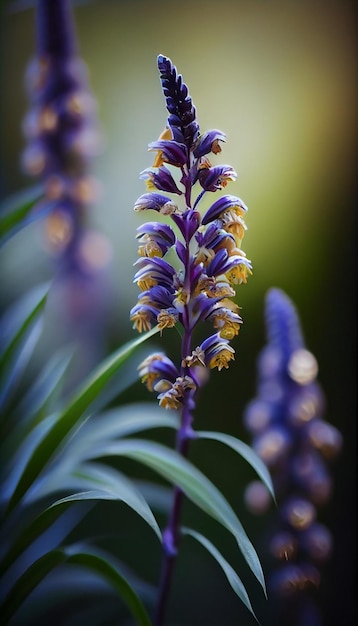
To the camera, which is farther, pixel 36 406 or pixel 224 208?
pixel 36 406

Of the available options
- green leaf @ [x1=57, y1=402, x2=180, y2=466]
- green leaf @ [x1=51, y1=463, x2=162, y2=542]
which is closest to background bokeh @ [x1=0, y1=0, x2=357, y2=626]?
green leaf @ [x1=57, y1=402, x2=180, y2=466]

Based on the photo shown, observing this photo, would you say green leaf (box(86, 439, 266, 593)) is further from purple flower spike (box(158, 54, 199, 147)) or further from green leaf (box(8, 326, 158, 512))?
purple flower spike (box(158, 54, 199, 147))

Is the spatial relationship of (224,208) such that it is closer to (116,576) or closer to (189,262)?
(189,262)

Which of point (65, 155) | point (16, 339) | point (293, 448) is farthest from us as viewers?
point (65, 155)

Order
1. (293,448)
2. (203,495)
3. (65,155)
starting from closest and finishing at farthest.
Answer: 1. (203,495)
2. (293,448)
3. (65,155)

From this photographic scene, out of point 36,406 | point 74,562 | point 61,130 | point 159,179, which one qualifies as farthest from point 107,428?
point 61,130

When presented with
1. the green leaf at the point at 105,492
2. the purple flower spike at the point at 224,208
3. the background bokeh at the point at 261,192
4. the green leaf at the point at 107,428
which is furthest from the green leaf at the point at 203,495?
the background bokeh at the point at 261,192

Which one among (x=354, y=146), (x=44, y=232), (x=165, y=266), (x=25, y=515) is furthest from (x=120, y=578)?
(x=354, y=146)

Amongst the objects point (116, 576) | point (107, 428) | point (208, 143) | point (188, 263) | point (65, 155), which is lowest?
point (116, 576)
